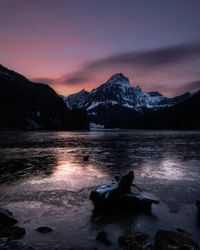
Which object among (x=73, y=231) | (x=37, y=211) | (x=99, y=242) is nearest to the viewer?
(x=99, y=242)

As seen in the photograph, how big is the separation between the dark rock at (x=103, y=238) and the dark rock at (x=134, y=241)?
0.44 m

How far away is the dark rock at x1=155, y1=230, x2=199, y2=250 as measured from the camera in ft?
19.1

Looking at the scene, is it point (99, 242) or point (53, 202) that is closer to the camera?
point (99, 242)

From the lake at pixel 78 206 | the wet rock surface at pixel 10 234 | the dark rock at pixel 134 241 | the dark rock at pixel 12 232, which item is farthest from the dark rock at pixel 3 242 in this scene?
the dark rock at pixel 134 241

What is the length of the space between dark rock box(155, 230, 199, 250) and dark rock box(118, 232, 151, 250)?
464mm

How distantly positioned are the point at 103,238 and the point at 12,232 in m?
3.66

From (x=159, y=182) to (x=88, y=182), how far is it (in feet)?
19.5

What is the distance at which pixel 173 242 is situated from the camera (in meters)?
6.10

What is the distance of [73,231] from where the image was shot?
7.50 meters

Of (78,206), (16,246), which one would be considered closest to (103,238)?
(16,246)

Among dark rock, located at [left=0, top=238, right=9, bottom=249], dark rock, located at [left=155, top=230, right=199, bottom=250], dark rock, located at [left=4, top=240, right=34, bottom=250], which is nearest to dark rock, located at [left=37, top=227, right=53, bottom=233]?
dark rock, located at [left=4, top=240, right=34, bottom=250]

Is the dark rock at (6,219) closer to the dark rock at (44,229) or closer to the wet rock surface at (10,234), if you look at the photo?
the wet rock surface at (10,234)

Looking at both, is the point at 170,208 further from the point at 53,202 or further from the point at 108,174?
the point at 108,174

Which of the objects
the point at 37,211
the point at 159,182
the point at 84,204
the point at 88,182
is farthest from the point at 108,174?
the point at 37,211
